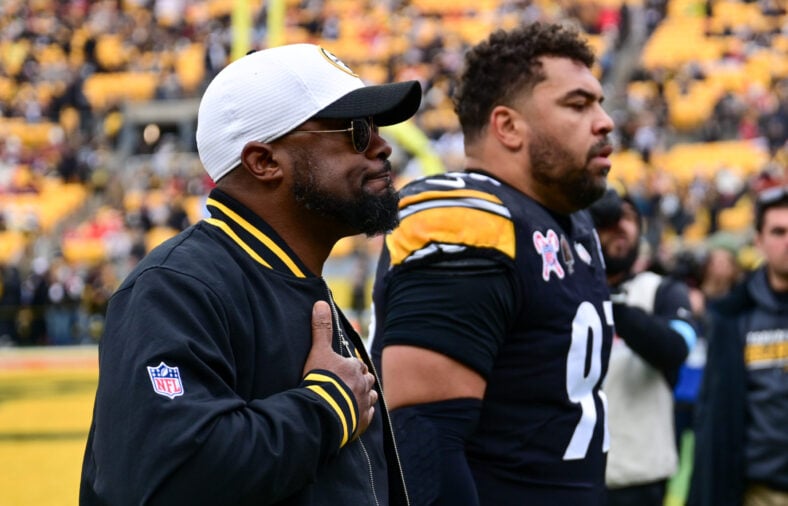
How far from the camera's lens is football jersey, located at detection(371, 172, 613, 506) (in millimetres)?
2559

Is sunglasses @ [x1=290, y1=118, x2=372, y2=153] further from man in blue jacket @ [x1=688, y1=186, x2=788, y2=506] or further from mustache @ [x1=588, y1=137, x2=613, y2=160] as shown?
man in blue jacket @ [x1=688, y1=186, x2=788, y2=506]

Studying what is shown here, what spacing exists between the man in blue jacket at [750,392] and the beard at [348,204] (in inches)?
82.0

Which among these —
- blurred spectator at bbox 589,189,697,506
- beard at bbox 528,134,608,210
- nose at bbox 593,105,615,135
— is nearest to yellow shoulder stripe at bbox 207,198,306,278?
beard at bbox 528,134,608,210

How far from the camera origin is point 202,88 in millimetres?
22953

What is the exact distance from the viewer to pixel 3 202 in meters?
22.2

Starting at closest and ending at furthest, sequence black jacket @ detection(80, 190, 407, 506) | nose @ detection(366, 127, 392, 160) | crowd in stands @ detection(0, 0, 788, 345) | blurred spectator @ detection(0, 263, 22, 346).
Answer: black jacket @ detection(80, 190, 407, 506) → nose @ detection(366, 127, 392, 160) → crowd in stands @ detection(0, 0, 788, 345) → blurred spectator @ detection(0, 263, 22, 346)

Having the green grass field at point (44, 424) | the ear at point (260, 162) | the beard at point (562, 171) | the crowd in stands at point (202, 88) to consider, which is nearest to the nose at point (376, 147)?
the ear at point (260, 162)

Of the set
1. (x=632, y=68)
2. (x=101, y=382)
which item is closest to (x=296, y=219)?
(x=101, y=382)

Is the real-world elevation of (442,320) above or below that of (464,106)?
below

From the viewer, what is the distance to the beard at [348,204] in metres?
1.98

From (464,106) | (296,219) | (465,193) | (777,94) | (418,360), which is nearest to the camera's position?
(296,219)

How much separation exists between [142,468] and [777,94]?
17581 millimetres

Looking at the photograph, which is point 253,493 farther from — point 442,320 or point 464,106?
point 464,106

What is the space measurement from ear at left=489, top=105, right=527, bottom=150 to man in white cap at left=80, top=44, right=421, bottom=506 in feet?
2.39
